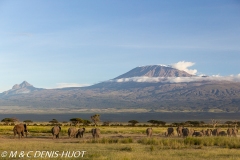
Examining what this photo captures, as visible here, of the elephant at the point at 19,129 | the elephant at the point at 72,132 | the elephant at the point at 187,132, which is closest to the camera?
the elephant at the point at 19,129

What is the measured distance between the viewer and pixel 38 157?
18703 mm

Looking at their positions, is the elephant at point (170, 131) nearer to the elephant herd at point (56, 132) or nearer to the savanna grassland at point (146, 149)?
the elephant herd at point (56, 132)

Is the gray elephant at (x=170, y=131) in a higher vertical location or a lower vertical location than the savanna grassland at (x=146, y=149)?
higher

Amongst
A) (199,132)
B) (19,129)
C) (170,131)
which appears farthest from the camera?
(170,131)

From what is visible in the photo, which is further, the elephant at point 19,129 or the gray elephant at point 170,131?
the gray elephant at point 170,131

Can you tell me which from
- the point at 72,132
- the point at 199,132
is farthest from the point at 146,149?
the point at 199,132

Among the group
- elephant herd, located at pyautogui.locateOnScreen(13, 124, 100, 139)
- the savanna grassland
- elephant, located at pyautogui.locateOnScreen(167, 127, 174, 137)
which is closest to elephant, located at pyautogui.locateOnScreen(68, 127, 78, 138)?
elephant herd, located at pyautogui.locateOnScreen(13, 124, 100, 139)

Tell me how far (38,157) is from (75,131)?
1661 centimetres

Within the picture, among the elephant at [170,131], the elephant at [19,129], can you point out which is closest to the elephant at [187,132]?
the elephant at [170,131]

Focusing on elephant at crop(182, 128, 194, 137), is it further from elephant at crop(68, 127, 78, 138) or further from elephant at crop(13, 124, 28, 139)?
elephant at crop(13, 124, 28, 139)

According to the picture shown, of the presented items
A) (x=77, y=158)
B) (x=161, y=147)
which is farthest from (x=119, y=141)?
(x=77, y=158)

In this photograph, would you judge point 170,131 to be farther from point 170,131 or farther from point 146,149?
point 146,149

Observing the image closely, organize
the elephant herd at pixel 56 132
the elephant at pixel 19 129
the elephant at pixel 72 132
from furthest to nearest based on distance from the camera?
the elephant at pixel 72 132, the elephant at pixel 19 129, the elephant herd at pixel 56 132

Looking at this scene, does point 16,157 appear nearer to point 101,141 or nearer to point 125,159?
point 125,159
